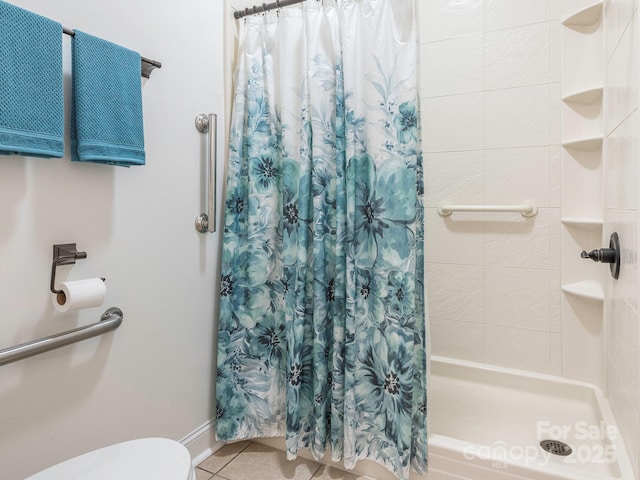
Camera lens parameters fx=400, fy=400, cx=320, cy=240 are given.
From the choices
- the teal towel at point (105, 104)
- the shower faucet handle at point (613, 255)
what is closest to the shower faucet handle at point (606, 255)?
the shower faucet handle at point (613, 255)

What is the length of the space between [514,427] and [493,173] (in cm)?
121

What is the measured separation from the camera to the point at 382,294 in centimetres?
149

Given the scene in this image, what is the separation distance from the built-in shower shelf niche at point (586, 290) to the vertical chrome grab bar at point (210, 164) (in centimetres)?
167

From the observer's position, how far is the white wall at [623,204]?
115 cm

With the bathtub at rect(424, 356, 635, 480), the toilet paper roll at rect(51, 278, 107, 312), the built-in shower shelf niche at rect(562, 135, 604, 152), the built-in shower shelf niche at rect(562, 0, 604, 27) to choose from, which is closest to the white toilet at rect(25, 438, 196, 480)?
the toilet paper roll at rect(51, 278, 107, 312)

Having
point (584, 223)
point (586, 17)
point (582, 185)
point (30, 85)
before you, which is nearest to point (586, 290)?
point (584, 223)

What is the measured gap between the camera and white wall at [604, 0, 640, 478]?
115 cm

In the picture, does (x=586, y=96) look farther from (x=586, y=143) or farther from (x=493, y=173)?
(x=493, y=173)

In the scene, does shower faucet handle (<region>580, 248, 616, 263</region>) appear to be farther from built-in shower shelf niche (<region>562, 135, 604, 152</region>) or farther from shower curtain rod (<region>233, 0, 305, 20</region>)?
shower curtain rod (<region>233, 0, 305, 20</region>)

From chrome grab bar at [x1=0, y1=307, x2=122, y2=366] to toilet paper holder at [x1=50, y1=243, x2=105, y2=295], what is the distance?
13cm

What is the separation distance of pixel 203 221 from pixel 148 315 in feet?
1.43

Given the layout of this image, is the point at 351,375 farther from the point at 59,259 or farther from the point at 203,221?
the point at 59,259

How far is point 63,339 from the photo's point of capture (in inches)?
45.7

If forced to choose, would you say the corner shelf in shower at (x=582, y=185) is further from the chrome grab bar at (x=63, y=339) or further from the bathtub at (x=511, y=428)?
the chrome grab bar at (x=63, y=339)
